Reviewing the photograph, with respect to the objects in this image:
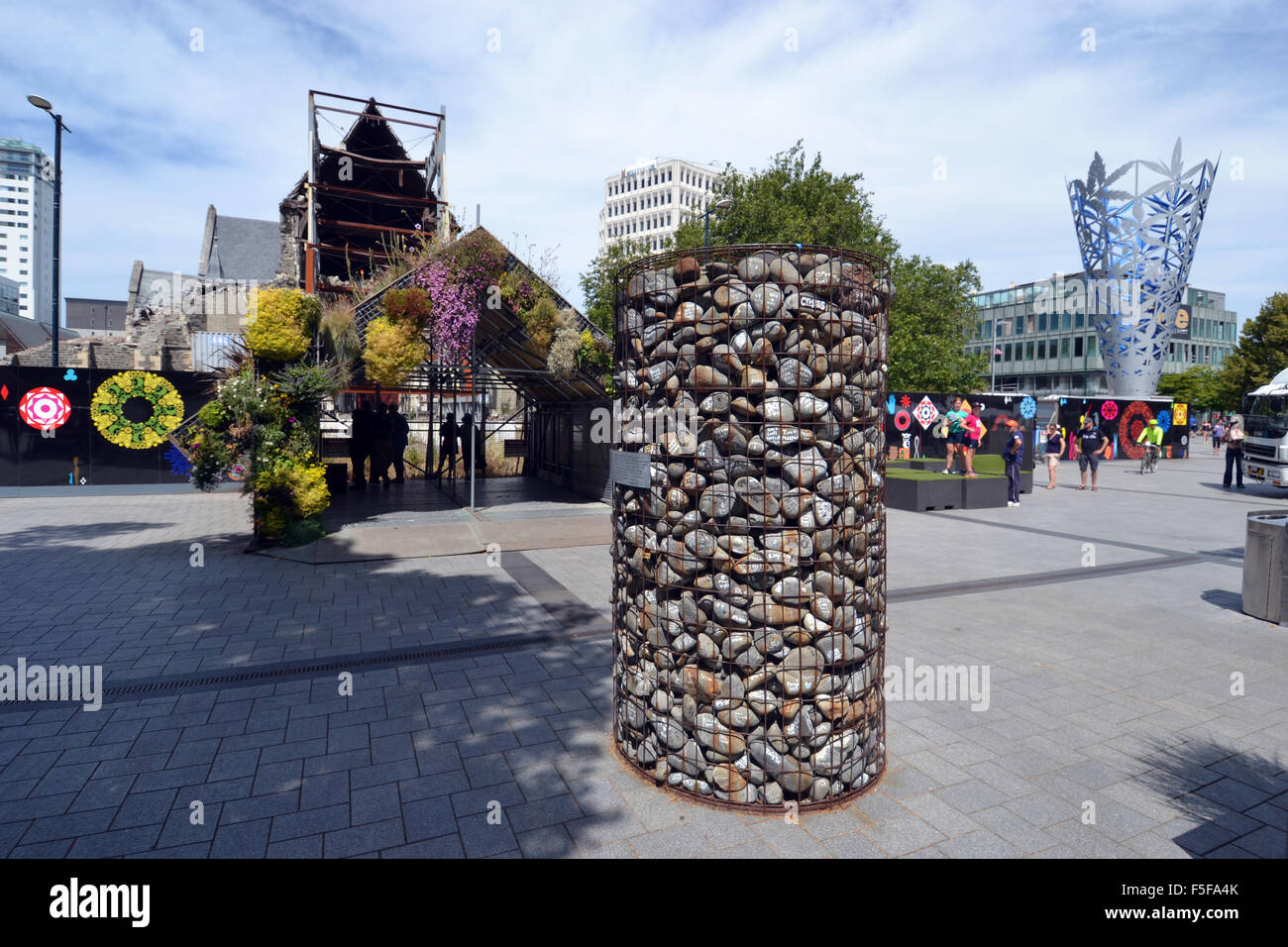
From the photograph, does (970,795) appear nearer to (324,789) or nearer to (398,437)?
(324,789)

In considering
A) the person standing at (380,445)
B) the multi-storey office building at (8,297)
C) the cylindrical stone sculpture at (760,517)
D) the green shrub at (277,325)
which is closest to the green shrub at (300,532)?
the green shrub at (277,325)

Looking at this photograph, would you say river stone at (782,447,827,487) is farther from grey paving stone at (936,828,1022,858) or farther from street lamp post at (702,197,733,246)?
street lamp post at (702,197,733,246)

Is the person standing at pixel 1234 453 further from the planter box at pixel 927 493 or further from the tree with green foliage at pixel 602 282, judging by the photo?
the tree with green foliage at pixel 602 282

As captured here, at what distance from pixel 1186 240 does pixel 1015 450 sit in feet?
104

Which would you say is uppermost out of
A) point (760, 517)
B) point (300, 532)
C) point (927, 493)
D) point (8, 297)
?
point (8, 297)

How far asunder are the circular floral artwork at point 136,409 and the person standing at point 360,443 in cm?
438

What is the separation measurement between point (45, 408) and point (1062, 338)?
283ft

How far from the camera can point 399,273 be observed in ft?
41.2

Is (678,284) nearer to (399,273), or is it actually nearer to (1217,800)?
(1217,800)

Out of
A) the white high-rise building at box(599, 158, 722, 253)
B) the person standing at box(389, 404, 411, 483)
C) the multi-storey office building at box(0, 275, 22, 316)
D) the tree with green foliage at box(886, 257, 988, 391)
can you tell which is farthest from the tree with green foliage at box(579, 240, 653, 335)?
the multi-storey office building at box(0, 275, 22, 316)

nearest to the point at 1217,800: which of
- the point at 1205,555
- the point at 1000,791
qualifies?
the point at 1000,791

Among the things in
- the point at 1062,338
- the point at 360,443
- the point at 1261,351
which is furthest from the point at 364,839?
the point at 1062,338

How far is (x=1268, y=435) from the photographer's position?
19859 millimetres

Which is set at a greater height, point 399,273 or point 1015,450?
point 399,273
